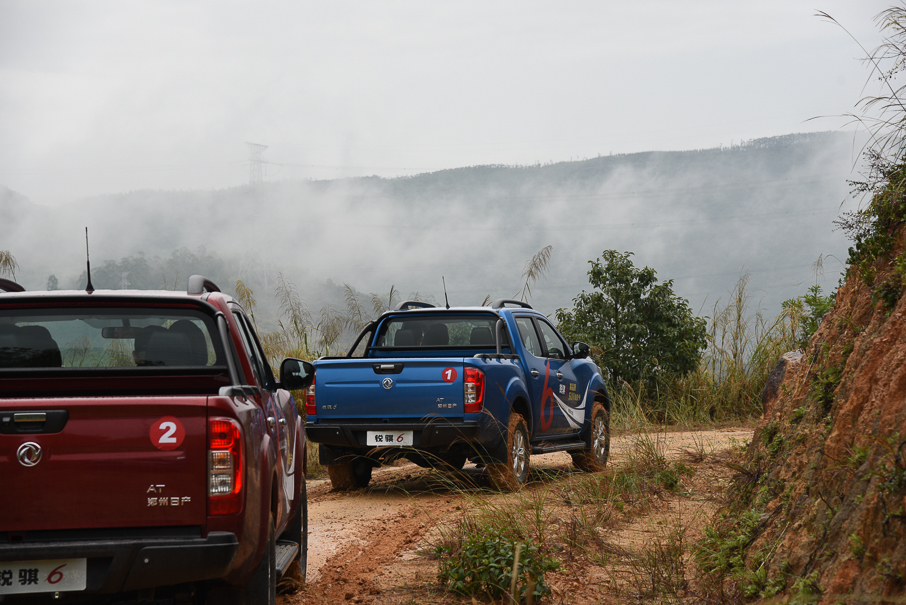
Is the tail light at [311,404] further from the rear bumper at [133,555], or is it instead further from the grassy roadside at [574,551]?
the rear bumper at [133,555]

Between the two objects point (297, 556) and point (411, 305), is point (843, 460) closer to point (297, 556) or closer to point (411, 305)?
point (297, 556)

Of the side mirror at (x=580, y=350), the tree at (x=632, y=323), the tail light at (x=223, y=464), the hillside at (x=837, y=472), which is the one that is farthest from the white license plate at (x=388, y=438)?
the tree at (x=632, y=323)

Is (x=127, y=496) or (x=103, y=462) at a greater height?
(x=103, y=462)

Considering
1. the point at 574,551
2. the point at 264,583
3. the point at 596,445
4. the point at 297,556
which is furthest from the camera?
the point at 596,445

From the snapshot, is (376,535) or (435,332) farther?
(435,332)

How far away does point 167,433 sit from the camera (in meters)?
3.30

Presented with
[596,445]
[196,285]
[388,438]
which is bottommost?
[596,445]

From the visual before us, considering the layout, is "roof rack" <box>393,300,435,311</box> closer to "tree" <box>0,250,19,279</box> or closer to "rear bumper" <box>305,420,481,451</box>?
"rear bumper" <box>305,420,481,451</box>

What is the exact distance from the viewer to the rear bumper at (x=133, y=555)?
10.5ft

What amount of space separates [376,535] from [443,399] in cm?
165

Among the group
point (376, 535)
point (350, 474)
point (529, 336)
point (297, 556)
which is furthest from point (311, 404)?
point (297, 556)

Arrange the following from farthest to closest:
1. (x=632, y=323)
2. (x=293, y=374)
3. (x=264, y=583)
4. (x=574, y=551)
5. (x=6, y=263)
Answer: (x=632, y=323), (x=6, y=263), (x=574, y=551), (x=293, y=374), (x=264, y=583)

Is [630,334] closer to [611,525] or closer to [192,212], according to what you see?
[611,525]

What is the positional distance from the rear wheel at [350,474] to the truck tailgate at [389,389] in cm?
86
